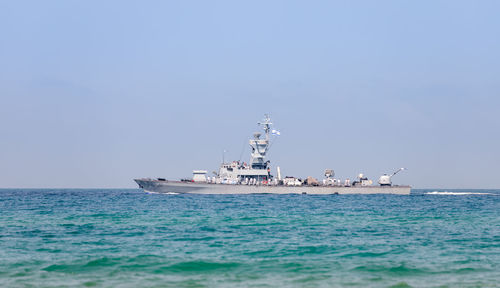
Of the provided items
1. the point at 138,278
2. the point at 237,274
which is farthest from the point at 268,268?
the point at 138,278

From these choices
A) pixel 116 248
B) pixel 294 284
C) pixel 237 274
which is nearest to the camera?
pixel 294 284

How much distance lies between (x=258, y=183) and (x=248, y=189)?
6522 millimetres

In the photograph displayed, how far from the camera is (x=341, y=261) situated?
22.0m

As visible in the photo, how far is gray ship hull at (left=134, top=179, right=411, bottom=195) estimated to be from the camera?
370ft

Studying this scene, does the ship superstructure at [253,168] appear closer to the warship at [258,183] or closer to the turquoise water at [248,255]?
the warship at [258,183]

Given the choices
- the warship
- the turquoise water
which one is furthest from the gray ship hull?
the turquoise water

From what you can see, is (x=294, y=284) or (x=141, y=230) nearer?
(x=294, y=284)

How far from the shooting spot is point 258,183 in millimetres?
120812

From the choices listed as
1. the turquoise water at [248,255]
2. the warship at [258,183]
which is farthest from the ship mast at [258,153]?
the turquoise water at [248,255]

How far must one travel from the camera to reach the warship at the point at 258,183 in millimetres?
113244

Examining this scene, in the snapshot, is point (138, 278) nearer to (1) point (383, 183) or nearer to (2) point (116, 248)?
(2) point (116, 248)

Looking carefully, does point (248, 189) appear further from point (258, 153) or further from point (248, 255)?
point (248, 255)

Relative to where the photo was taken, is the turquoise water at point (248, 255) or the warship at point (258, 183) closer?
the turquoise water at point (248, 255)

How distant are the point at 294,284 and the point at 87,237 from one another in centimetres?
1666
